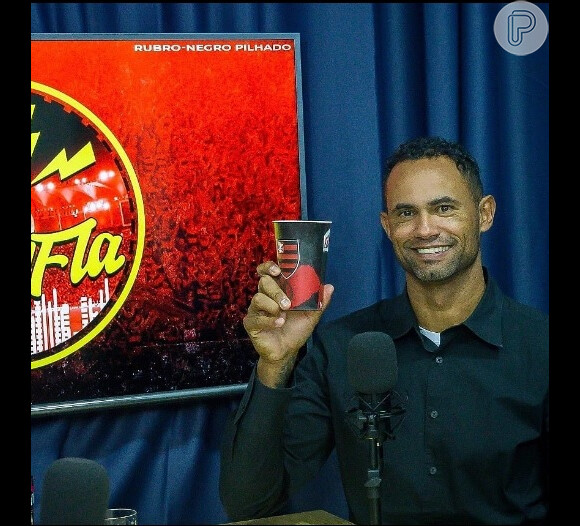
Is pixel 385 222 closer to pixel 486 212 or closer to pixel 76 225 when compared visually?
pixel 486 212

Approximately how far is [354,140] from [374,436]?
3.26 ft

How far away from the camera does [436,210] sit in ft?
6.62

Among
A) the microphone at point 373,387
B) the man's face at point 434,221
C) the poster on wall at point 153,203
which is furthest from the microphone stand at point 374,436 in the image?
the poster on wall at point 153,203

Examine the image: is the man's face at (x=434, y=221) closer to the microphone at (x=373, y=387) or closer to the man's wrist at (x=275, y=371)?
the man's wrist at (x=275, y=371)

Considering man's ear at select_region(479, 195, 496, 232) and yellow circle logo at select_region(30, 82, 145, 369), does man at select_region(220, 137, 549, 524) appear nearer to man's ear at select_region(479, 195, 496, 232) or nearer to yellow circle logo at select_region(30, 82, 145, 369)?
man's ear at select_region(479, 195, 496, 232)

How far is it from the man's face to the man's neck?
0.04 meters

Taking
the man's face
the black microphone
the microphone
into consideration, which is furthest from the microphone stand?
the man's face

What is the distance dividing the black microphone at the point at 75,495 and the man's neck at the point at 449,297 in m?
1.02

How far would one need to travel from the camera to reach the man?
196 cm

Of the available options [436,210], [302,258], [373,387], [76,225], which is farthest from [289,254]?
[76,225]

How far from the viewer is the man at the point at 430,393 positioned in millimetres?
1958

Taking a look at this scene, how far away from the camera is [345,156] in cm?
225

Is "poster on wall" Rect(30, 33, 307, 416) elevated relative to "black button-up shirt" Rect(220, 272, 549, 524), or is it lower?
elevated

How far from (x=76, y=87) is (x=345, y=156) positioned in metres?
0.67
